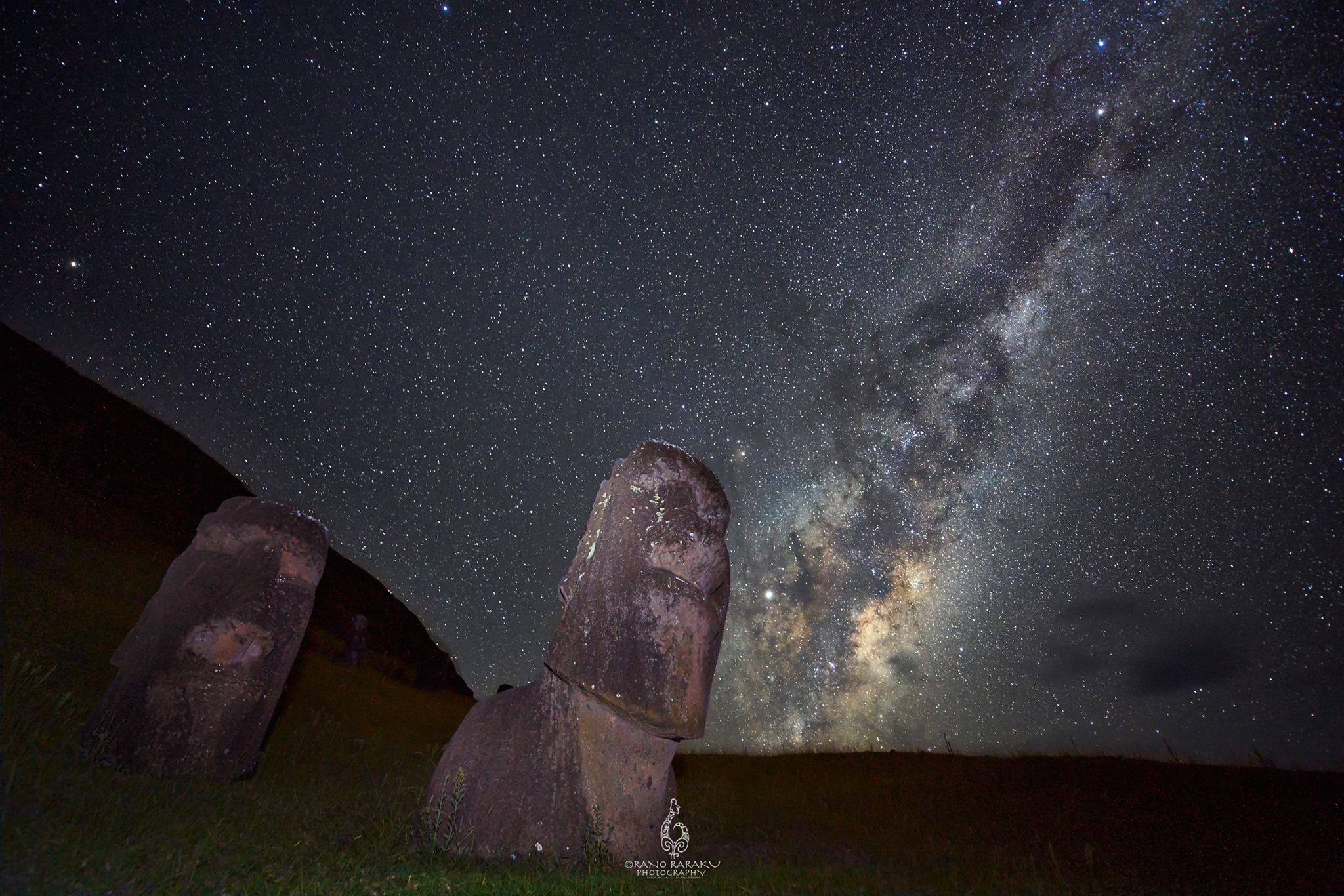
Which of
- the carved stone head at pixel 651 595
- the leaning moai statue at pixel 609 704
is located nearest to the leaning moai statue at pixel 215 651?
the leaning moai statue at pixel 609 704

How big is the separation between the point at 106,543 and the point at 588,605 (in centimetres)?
1762

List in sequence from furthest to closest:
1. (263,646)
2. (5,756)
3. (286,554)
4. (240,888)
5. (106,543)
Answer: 1. (106,543)
2. (286,554)
3. (263,646)
4. (5,756)
5. (240,888)

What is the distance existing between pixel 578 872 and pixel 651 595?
7.33 ft

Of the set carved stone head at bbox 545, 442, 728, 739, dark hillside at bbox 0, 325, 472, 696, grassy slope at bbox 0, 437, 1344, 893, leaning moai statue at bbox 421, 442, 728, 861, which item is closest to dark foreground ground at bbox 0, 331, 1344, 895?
grassy slope at bbox 0, 437, 1344, 893

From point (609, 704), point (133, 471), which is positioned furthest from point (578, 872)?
point (133, 471)

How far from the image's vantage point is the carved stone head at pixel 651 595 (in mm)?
5906

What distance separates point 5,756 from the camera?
15.3 ft

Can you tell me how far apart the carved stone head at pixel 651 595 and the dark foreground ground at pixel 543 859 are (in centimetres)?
141

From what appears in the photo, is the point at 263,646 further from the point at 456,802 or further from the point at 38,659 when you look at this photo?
the point at 38,659

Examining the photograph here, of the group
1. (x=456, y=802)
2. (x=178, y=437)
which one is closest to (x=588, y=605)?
(x=456, y=802)

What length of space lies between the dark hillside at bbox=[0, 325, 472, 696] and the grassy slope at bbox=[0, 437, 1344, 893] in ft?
18.6

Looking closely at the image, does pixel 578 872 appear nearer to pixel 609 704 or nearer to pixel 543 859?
pixel 543 859

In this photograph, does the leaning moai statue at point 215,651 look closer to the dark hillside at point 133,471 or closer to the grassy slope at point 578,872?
the grassy slope at point 578,872

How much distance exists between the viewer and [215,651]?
6965 mm
